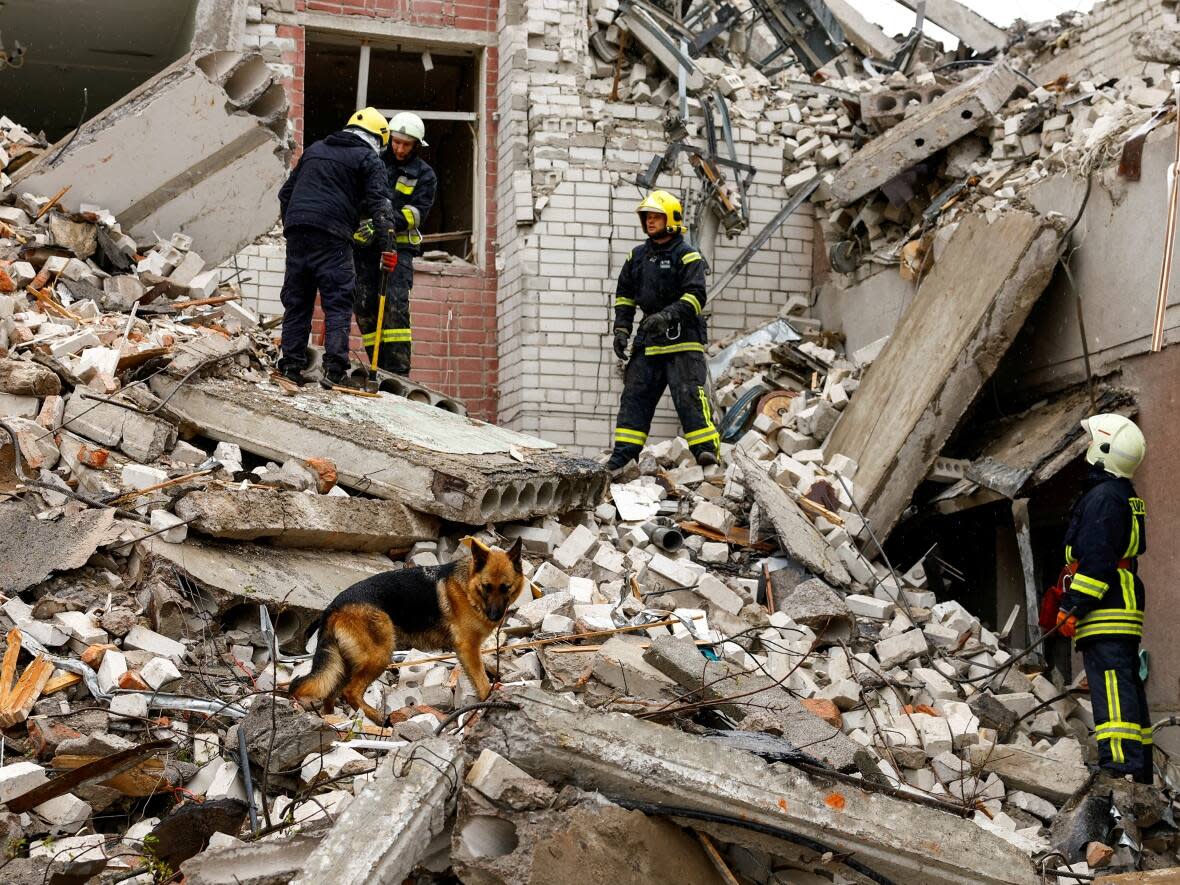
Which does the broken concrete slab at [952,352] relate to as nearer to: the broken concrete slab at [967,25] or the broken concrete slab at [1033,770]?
the broken concrete slab at [1033,770]

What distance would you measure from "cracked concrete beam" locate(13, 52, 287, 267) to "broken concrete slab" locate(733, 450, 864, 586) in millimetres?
3913

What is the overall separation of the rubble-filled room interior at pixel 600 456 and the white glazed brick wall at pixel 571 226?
0.04 m

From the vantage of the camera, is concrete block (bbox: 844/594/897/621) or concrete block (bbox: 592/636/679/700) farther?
concrete block (bbox: 844/594/897/621)

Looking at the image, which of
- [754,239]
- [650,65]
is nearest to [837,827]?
[754,239]

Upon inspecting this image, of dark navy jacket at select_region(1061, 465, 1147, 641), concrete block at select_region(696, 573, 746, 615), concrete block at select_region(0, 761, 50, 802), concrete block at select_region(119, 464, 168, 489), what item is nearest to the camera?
concrete block at select_region(0, 761, 50, 802)

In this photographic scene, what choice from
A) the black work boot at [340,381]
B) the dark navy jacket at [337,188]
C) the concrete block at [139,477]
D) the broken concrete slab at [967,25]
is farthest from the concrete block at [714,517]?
the broken concrete slab at [967,25]

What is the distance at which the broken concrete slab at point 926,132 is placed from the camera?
1018 centimetres

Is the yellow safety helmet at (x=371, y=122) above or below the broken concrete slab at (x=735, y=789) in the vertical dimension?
above

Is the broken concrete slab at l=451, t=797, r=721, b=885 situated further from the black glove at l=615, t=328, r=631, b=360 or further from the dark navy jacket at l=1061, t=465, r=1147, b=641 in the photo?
the black glove at l=615, t=328, r=631, b=360

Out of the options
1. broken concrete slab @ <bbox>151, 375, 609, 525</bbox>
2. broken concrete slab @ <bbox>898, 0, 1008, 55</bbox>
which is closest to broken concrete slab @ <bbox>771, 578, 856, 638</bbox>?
broken concrete slab @ <bbox>151, 375, 609, 525</bbox>

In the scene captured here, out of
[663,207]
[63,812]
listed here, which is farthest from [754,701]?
[663,207]

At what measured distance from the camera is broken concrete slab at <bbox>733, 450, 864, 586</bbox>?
780cm

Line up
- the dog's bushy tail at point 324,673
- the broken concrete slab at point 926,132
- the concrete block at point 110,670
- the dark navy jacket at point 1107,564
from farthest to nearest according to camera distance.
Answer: the broken concrete slab at point 926,132
the dark navy jacket at point 1107,564
the concrete block at point 110,670
the dog's bushy tail at point 324,673

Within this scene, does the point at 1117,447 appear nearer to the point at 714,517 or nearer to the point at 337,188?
the point at 714,517
